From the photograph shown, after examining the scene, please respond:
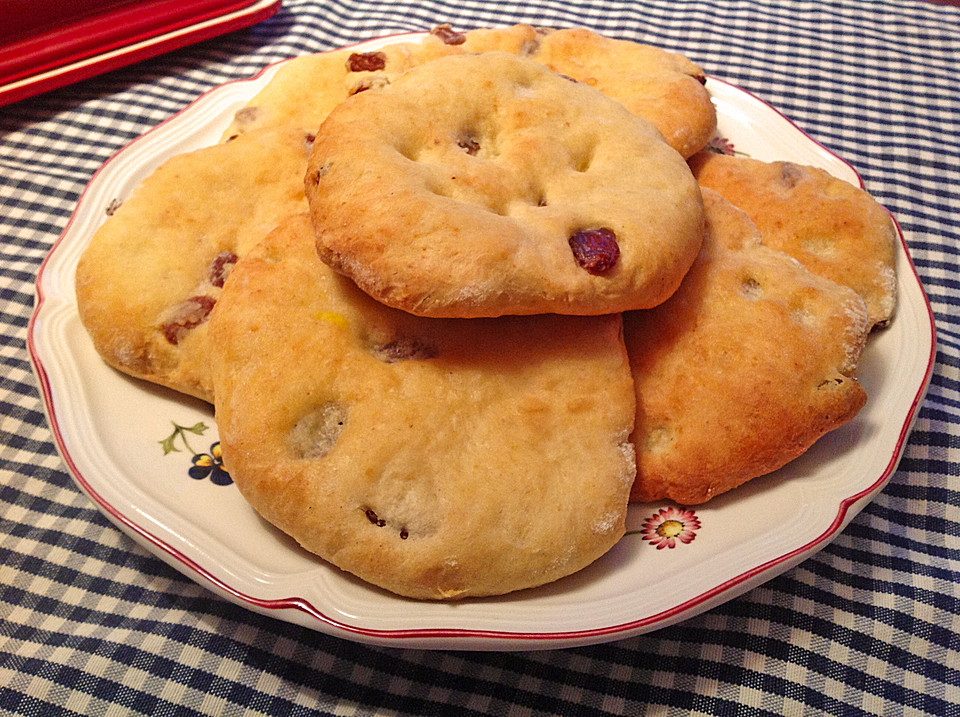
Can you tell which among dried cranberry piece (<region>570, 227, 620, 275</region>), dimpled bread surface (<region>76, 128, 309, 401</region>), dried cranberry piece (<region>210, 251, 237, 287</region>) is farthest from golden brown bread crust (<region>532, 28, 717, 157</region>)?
dried cranberry piece (<region>210, 251, 237, 287</region>)

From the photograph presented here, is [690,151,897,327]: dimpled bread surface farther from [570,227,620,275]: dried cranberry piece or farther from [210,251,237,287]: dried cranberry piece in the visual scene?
[210,251,237,287]: dried cranberry piece

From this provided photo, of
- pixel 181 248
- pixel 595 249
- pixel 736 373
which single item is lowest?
pixel 736 373

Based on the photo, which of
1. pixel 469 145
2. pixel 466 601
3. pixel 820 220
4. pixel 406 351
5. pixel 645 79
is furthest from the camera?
pixel 645 79

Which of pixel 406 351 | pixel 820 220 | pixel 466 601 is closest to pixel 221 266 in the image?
pixel 406 351

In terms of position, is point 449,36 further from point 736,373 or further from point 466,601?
point 466,601

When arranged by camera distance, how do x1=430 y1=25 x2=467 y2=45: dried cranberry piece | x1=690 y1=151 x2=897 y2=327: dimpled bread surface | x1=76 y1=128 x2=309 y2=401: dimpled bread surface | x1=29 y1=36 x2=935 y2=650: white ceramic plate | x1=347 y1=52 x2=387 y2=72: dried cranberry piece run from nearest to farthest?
x1=29 y1=36 x2=935 y2=650: white ceramic plate
x1=76 y1=128 x2=309 y2=401: dimpled bread surface
x1=690 y1=151 x2=897 y2=327: dimpled bread surface
x1=347 y1=52 x2=387 y2=72: dried cranberry piece
x1=430 y1=25 x2=467 y2=45: dried cranberry piece

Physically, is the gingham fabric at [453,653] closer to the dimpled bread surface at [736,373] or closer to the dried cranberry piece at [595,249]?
the dimpled bread surface at [736,373]

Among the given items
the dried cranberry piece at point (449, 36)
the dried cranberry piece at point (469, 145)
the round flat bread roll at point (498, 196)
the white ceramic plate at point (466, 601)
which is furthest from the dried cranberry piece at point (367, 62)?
the white ceramic plate at point (466, 601)
